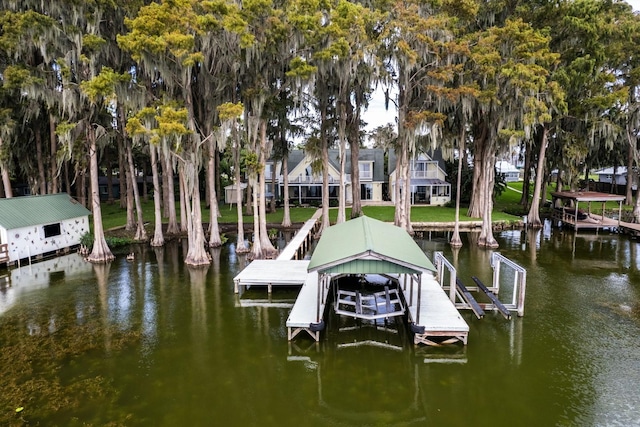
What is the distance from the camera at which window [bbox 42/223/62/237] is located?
19.2 meters

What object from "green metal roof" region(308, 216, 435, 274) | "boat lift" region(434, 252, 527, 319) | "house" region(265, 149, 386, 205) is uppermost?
"house" region(265, 149, 386, 205)

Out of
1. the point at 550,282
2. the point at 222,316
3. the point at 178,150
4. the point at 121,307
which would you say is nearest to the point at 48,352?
the point at 121,307

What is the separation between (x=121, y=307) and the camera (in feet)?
41.8

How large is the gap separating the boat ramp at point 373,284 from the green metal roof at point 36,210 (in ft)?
35.9

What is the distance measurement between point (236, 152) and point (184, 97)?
3701 mm

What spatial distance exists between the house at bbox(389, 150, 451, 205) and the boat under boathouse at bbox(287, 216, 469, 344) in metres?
24.9

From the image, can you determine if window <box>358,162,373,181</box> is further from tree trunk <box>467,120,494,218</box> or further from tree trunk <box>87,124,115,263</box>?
tree trunk <box>87,124,115,263</box>

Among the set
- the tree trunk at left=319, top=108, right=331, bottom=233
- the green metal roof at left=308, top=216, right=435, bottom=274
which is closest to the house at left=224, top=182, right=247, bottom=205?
the tree trunk at left=319, top=108, right=331, bottom=233

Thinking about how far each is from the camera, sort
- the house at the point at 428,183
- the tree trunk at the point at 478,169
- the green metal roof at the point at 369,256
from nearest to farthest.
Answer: the green metal roof at the point at 369,256, the tree trunk at the point at 478,169, the house at the point at 428,183

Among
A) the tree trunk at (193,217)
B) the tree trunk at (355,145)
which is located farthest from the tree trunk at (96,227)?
the tree trunk at (355,145)

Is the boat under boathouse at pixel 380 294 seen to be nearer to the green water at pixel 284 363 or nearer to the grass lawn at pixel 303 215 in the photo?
the green water at pixel 284 363

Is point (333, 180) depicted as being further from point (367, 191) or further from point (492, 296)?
point (492, 296)

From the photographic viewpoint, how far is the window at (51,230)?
19.2 m

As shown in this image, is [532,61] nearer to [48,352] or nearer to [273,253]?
[273,253]
